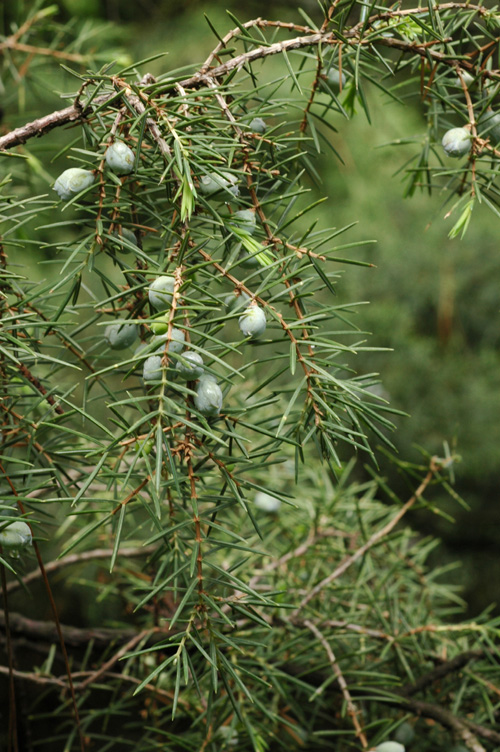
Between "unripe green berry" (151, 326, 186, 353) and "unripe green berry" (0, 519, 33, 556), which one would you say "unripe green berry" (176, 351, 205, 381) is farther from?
"unripe green berry" (0, 519, 33, 556)

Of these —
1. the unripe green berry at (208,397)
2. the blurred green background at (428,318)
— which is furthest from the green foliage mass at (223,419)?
the blurred green background at (428,318)

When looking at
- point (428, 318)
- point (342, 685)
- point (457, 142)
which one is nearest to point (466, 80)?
point (457, 142)

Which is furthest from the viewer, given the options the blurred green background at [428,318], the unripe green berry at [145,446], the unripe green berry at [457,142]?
the blurred green background at [428,318]

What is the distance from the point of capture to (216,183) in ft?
1.11

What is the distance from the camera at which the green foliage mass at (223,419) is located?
0.33 metres

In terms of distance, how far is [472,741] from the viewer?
0.47m

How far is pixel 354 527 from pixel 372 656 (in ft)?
0.53

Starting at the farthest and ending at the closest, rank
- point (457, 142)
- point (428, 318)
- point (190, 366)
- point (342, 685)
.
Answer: point (428, 318) → point (342, 685) → point (457, 142) → point (190, 366)

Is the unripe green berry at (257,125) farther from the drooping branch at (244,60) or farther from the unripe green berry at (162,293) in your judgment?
the unripe green berry at (162,293)

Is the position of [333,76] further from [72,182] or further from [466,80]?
[72,182]

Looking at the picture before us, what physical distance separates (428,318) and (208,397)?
1.08m

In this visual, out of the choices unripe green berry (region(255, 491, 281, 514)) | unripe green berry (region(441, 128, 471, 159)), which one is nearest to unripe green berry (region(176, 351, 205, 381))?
unripe green berry (region(441, 128, 471, 159))

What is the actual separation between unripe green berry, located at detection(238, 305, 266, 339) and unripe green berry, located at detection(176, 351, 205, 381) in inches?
1.2

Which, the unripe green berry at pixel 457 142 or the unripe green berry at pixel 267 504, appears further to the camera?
the unripe green berry at pixel 267 504
